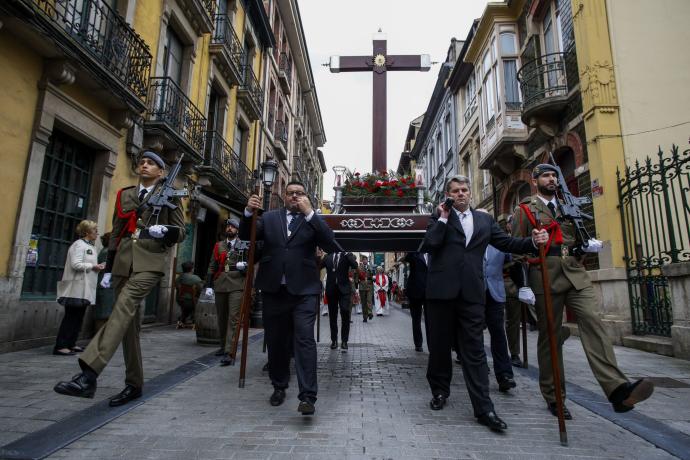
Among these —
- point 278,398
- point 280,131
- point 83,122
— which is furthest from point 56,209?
point 280,131

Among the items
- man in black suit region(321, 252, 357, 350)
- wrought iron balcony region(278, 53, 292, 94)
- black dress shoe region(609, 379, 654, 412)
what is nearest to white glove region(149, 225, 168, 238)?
black dress shoe region(609, 379, 654, 412)

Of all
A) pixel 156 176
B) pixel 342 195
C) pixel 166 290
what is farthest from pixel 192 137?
pixel 156 176

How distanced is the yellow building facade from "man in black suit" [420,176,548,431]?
335 centimetres

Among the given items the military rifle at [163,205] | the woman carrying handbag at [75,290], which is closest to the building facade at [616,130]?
the military rifle at [163,205]

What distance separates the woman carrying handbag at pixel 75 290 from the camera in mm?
5824

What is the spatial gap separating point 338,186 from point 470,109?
15.8 meters

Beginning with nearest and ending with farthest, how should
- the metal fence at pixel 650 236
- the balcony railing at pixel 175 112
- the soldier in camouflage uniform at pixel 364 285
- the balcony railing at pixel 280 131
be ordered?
1. the metal fence at pixel 650 236
2. the balcony railing at pixel 175 112
3. the soldier in camouflage uniform at pixel 364 285
4. the balcony railing at pixel 280 131

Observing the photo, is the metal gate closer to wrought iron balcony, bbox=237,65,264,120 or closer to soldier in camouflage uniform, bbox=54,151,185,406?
soldier in camouflage uniform, bbox=54,151,185,406

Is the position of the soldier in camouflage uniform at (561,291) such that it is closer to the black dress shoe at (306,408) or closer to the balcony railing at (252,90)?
the black dress shoe at (306,408)

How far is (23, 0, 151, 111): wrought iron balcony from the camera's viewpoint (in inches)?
244

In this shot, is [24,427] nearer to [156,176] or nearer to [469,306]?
[156,176]

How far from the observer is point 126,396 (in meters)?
Result: 3.45

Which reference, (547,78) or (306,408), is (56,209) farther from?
(547,78)

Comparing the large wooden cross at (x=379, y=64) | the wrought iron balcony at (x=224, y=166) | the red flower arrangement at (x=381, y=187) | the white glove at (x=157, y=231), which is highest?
the large wooden cross at (x=379, y=64)
